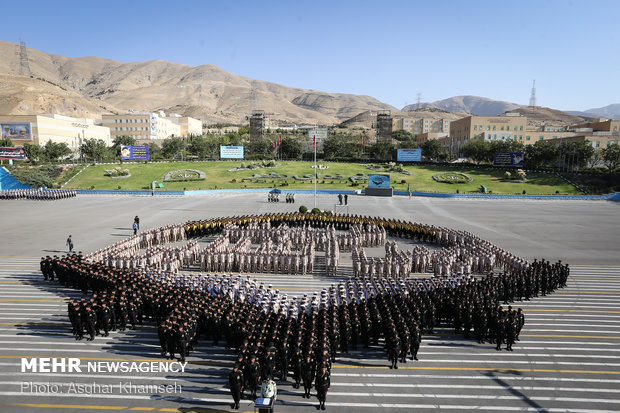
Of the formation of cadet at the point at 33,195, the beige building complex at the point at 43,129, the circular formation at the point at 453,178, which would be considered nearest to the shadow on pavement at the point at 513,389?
the formation of cadet at the point at 33,195

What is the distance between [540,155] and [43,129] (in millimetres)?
116592

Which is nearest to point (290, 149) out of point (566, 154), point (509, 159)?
point (509, 159)

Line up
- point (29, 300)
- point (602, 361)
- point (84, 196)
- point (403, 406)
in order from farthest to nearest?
point (84, 196) → point (29, 300) → point (602, 361) → point (403, 406)

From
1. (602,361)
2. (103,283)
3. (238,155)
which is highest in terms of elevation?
(238,155)

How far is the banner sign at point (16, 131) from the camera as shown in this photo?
89.0 metres

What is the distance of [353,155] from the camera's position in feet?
302

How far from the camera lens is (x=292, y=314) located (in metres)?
11.9

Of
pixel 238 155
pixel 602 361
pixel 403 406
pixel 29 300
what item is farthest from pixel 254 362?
pixel 238 155

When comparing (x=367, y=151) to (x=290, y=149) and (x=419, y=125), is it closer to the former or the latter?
(x=290, y=149)

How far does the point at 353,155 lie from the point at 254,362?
283ft

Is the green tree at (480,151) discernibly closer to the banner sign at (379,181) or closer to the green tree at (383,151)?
the green tree at (383,151)

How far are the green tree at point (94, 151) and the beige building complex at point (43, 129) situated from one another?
50.0 ft

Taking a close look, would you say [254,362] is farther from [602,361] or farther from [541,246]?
[541,246]

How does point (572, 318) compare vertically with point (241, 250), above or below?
below
